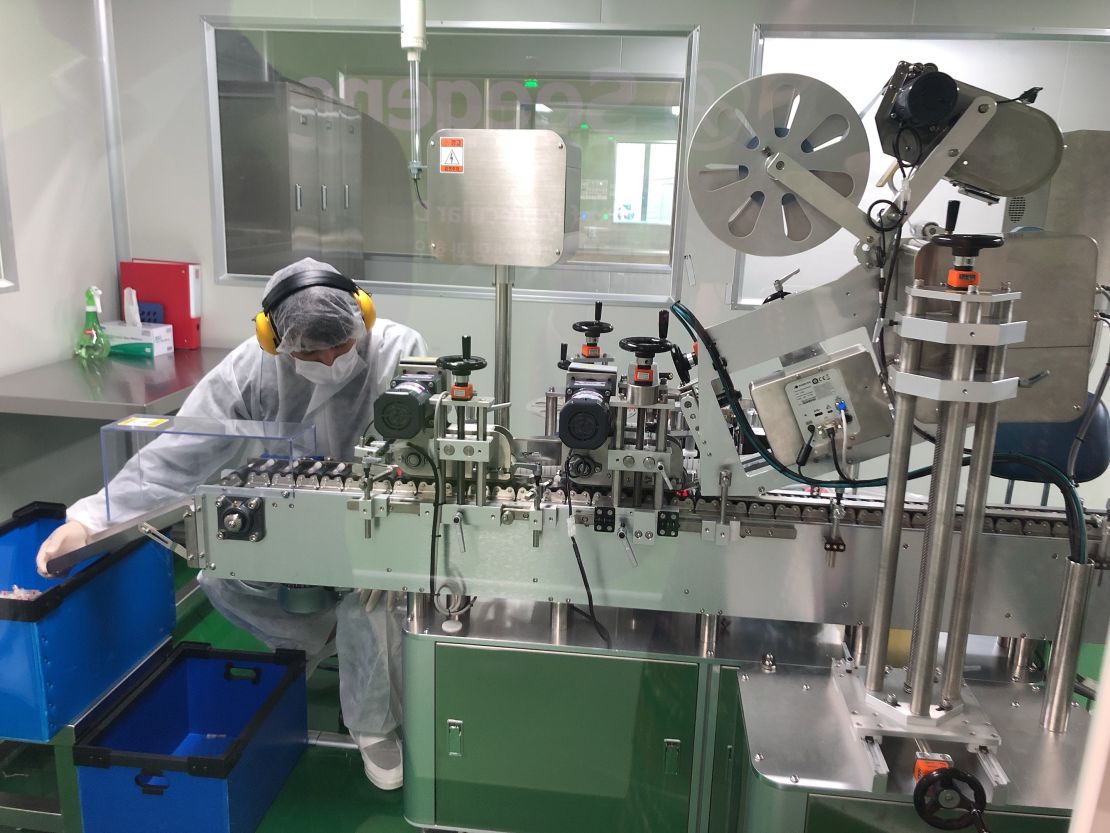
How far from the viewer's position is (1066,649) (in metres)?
1.30

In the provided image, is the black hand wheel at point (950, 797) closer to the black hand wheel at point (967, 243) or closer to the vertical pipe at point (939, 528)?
the vertical pipe at point (939, 528)

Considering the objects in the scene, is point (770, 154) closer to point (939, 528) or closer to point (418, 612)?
point (939, 528)

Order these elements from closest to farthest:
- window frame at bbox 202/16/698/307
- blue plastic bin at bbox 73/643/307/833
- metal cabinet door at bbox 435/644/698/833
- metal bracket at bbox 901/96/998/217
→ metal bracket at bbox 901/96/998/217
metal cabinet door at bbox 435/644/698/833
blue plastic bin at bbox 73/643/307/833
window frame at bbox 202/16/698/307

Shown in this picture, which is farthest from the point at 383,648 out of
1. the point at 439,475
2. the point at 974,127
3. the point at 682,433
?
the point at 974,127

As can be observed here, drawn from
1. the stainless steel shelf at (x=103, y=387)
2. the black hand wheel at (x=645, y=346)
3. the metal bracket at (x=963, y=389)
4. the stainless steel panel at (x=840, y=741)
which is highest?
the black hand wheel at (x=645, y=346)

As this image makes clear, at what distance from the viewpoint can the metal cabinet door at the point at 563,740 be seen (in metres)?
1.54

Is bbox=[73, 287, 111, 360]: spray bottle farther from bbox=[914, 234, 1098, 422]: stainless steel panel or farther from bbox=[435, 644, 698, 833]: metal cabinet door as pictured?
bbox=[914, 234, 1098, 422]: stainless steel panel

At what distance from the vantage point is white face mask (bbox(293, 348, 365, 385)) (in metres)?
1.88

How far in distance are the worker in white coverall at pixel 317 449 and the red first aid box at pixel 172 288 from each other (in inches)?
53.3

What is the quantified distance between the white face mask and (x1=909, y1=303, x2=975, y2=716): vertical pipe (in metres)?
1.29

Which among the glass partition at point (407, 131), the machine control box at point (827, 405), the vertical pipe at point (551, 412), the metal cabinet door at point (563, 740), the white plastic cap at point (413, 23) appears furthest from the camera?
the glass partition at point (407, 131)

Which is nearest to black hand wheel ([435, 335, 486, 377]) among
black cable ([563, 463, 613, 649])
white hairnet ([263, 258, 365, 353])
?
black cable ([563, 463, 613, 649])

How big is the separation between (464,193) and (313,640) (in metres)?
1.24

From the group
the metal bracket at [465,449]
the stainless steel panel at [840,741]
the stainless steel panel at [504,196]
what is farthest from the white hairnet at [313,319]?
the stainless steel panel at [840,741]
